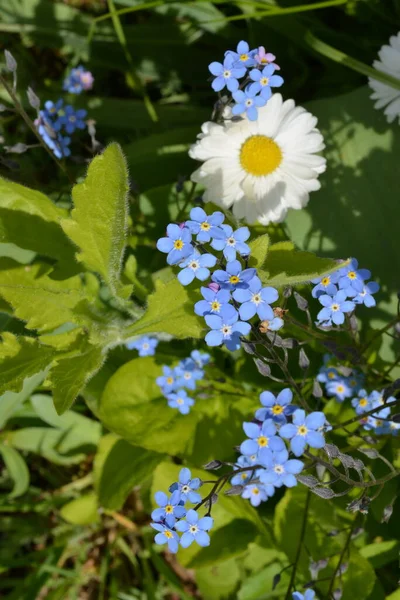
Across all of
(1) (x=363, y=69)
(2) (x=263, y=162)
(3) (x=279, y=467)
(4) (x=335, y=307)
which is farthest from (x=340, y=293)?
(1) (x=363, y=69)

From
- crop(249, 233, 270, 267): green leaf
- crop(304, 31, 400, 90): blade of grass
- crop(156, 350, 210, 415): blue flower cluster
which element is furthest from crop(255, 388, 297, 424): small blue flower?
crop(304, 31, 400, 90): blade of grass

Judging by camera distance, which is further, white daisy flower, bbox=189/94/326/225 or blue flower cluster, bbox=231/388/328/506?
white daisy flower, bbox=189/94/326/225

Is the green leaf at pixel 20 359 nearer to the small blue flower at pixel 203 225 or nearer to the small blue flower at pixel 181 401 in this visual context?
the small blue flower at pixel 181 401

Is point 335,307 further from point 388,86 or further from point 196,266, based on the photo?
point 388,86

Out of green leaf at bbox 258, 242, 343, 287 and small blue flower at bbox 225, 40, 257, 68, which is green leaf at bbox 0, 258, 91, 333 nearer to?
green leaf at bbox 258, 242, 343, 287

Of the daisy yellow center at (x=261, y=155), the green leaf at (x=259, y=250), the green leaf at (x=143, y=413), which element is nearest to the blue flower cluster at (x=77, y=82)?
the daisy yellow center at (x=261, y=155)

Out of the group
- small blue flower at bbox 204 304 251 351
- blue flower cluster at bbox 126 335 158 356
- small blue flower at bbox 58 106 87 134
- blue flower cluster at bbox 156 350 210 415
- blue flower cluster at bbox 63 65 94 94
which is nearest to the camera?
small blue flower at bbox 204 304 251 351

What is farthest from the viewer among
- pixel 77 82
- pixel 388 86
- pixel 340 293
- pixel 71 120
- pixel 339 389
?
pixel 77 82
